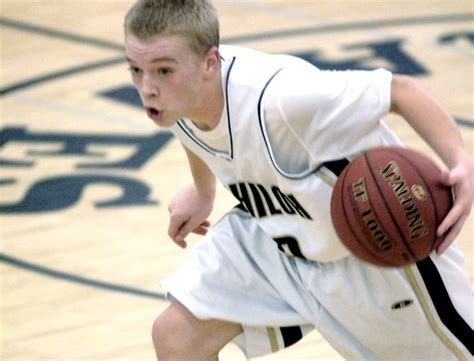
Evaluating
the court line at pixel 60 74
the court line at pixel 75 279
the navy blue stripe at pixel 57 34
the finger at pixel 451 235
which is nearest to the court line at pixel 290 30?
the navy blue stripe at pixel 57 34

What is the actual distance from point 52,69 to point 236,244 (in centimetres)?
485

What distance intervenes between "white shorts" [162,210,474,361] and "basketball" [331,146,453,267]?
0.37 metres

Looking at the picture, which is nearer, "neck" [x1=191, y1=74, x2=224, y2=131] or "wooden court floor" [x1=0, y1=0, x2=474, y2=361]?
"neck" [x1=191, y1=74, x2=224, y2=131]

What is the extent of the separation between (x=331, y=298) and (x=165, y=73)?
0.84 m

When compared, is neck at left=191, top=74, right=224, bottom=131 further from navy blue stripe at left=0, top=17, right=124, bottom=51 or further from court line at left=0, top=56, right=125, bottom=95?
navy blue stripe at left=0, top=17, right=124, bottom=51

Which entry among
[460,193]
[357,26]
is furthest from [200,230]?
[357,26]

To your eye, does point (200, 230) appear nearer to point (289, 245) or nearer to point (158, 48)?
point (289, 245)

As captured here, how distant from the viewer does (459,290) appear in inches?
154

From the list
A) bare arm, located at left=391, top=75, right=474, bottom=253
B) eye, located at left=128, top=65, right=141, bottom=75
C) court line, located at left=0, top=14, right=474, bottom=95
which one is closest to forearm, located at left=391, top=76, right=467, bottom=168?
bare arm, located at left=391, top=75, right=474, bottom=253

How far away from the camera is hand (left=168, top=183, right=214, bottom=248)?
428cm

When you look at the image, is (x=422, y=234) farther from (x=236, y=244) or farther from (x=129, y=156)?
(x=129, y=156)

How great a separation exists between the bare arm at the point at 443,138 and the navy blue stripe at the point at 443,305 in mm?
364

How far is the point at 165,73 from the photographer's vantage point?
365 cm

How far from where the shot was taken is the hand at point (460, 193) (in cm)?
332
